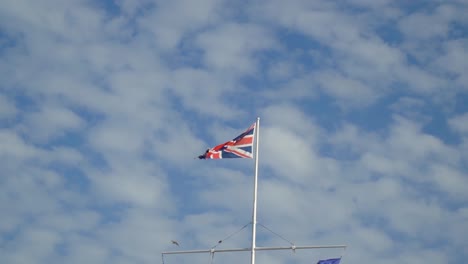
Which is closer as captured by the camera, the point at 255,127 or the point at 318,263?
the point at 318,263

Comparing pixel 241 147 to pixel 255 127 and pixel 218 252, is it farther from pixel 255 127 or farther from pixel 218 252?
pixel 218 252

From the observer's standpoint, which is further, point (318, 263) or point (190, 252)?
point (190, 252)

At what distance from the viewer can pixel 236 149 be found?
5800 centimetres

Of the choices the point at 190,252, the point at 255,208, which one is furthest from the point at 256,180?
the point at 190,252

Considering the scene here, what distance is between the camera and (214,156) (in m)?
58.1

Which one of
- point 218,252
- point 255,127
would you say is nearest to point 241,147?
point 255,127

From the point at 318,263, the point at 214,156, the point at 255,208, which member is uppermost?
the point at 214,156

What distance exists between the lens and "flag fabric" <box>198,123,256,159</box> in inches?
2281

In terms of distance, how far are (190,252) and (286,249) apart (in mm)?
6175

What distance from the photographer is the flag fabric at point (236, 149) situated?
57.9 m

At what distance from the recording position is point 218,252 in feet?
191

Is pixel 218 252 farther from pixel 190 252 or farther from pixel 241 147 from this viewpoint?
pixel 241 147

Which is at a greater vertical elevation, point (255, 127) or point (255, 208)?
point (255, 127)

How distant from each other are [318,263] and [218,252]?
275 inches
